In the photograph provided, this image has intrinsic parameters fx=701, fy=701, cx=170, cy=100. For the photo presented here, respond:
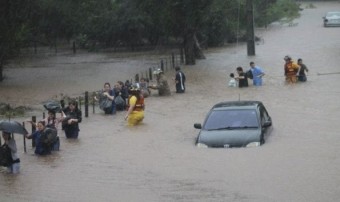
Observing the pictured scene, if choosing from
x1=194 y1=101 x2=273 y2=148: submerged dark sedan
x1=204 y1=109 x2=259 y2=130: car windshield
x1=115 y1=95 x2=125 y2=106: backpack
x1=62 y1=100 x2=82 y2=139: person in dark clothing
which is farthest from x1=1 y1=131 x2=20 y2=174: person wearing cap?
x1=115 y1=95 x2=125 y2=106: backpack

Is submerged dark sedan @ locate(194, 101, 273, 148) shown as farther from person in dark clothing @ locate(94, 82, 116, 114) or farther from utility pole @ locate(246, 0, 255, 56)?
utility pole @ locate(246, 0, 255, 56)

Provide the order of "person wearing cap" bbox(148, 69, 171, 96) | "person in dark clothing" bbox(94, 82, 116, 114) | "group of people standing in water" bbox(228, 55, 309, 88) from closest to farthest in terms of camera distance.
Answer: "person in dark clothing" bbox(94, 82, 116, 114) → "person wearing cap" bbox(148, 69, 171, 96) → "group of people standing in water" bbox(228, 55, 309, 88)

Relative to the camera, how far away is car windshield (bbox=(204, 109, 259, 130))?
1816 centimetres

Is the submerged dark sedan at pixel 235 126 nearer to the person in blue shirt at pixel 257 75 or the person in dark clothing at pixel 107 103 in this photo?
the person in dark clothing at pixel 107 103

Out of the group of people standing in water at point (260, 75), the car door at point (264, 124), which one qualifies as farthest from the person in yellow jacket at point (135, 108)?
the group of people standing in water at point (260, 75)

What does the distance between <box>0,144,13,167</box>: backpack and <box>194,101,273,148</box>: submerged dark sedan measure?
4863 millimetres

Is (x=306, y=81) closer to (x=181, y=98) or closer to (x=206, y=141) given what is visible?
(x=181, y=98)

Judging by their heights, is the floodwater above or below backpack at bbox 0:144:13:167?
below

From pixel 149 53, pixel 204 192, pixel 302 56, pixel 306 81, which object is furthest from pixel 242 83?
pixel 149 53

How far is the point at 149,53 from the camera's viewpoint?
55719 millimetres

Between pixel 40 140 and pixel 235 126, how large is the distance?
499cm

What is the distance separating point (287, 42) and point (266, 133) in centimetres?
3832

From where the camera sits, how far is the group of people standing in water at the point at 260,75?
106 ft

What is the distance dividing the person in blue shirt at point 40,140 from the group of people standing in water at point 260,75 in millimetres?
15877
